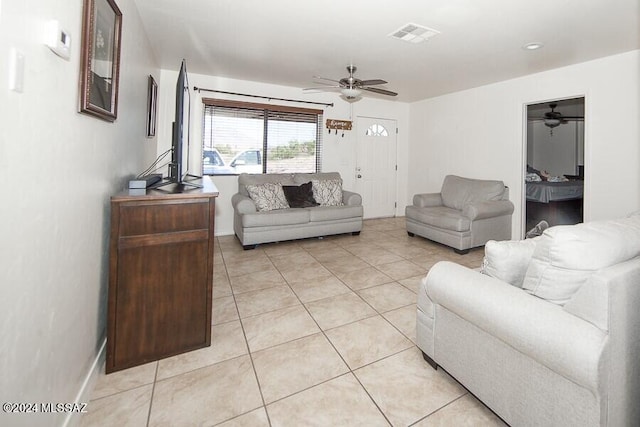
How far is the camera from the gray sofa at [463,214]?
13.0ft

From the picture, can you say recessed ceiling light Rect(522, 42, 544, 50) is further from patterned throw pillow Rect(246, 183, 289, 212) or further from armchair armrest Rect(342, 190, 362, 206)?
patterned throw pillow Rect(246, 183, 289, 212)

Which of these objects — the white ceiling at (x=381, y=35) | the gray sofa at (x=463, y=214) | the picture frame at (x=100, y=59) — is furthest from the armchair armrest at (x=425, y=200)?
the picture frame at (x=100, y=59)

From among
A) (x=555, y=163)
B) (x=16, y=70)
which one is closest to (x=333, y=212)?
(x=16, y=70)

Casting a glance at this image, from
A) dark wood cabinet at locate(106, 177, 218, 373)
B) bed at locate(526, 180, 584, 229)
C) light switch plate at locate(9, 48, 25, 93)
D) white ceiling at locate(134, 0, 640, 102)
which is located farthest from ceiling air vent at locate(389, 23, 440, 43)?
bed at locate(526, 180, 584, 229)

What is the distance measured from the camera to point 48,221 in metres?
1.10

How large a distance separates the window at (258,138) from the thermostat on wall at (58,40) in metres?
3.58

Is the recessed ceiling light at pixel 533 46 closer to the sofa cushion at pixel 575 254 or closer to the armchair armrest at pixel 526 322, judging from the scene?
the sofa cushion at pixel 575 254

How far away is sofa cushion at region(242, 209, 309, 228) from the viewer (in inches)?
157

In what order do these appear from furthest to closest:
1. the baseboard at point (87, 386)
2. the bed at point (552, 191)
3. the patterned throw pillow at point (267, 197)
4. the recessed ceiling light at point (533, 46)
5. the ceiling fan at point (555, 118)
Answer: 1. the ceiling fan at point (555, 118)
2. the bed at point (552, 191)
3. the patterned throw pillow at point (267, 197)
4. the recessed ceiling light at point (533, 46)
5. the baseboard at point (87, 386)

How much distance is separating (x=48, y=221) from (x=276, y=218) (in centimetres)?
303

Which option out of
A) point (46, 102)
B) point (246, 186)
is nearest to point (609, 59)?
point (246, 186)

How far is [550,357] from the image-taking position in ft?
3.50

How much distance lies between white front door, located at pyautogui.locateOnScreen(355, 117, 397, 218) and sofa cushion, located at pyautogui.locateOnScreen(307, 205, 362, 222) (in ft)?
4.62

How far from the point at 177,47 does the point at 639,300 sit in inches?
169
